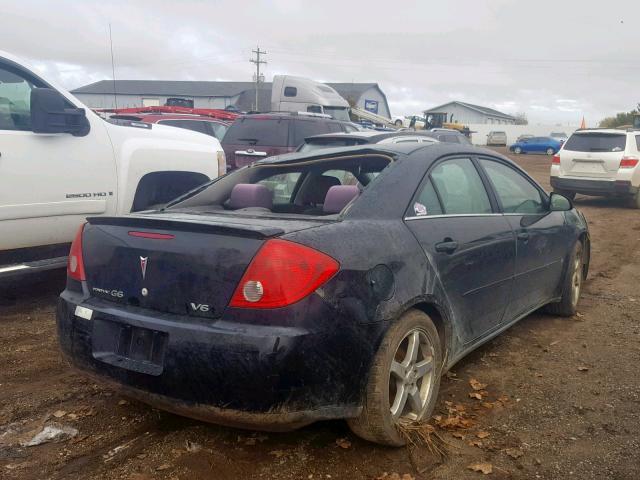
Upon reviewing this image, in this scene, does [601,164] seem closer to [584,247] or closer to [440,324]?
[584,247]

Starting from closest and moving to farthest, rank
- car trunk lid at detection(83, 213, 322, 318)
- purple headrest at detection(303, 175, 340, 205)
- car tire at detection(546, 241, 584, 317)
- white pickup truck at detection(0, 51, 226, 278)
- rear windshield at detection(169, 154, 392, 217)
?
car trunk lid at detection(83, 213, 322, 318) → rear windshield at detection(169, 154, 392, 217) → purple headrest at detection(303, 175, 340, 205) → white pickup truck at detection(0, 51, 226, 278) → car tire at detection(546, 241, 584, 317)

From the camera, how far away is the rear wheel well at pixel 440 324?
11.3 feet

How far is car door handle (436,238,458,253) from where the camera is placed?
11.7ft

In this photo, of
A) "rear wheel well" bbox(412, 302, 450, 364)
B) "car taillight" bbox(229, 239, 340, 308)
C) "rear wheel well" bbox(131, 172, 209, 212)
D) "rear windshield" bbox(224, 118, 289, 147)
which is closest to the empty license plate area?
"car taillight" bbox(229, 239, 340, 308)

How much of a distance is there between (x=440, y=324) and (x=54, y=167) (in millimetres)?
3419

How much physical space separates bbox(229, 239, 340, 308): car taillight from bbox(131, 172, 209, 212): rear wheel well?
3.45 metres

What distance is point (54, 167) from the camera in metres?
5.12

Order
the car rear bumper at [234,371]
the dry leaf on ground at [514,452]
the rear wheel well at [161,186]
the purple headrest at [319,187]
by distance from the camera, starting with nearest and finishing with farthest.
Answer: the car rear bumper at [234,371], the dry leaf on ground at [514,452], the purple headrest at [319,187], the rear wheel well at [161,186]

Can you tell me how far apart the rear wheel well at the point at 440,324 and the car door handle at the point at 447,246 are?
334 millimetres

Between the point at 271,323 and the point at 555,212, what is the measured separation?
3.40 metres

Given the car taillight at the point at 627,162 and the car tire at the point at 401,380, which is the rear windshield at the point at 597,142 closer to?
the car taillight at the point at 627,162

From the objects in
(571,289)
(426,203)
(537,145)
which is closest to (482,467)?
(426,203)

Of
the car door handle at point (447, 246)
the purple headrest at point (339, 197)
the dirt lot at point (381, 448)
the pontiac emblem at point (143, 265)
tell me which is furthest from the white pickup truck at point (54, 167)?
the car door handle at point (447, 246)

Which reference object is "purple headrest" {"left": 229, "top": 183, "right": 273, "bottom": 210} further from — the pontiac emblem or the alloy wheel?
the alloy wheel
